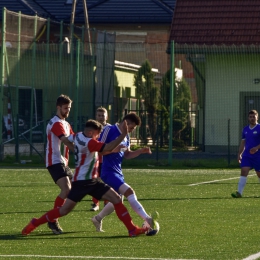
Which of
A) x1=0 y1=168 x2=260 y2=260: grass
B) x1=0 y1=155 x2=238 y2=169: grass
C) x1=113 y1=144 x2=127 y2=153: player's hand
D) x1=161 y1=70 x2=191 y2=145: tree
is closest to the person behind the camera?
x1=0 y1=168 x2=260 y2=260: grass

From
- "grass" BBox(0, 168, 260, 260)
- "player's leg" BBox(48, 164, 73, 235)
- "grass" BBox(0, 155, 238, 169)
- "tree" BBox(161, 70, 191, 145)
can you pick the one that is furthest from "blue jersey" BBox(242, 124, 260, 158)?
"tree" BBox(161, 70, 191, 145)

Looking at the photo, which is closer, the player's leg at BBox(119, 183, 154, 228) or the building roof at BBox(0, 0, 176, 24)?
the player's leg at BBox(119, 183, 154, 228)

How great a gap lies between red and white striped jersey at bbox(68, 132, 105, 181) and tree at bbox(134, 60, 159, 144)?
69.8 feet

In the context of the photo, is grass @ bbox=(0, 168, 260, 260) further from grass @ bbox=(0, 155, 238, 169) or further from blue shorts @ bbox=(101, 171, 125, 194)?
grass @ bbox=(0, 155, 238, 169)

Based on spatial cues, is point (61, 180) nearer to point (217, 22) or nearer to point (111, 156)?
point (111, 156)

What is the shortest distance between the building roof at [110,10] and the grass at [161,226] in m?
30.2

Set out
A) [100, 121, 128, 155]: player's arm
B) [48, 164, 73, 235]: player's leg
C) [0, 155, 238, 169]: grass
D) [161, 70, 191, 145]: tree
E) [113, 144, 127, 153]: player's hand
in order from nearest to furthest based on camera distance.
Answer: [100, 121, 128, 155]: player's arm → [113, 144, 127, 153]: player's hand → [48, 164, 73, 235]: player's leg → [0, 155, 238, 169]: grass → [161, 70, 191, 145]: tree

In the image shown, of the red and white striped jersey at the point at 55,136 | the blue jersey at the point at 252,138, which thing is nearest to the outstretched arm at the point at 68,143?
the red and white striped jersey at the point at 55,136

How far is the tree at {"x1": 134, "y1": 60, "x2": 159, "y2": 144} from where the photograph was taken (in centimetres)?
3381

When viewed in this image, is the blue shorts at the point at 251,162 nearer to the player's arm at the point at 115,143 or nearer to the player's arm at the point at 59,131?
the player's arm at the point at 59,131

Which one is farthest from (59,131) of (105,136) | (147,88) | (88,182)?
(147,88)

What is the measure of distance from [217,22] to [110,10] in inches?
740

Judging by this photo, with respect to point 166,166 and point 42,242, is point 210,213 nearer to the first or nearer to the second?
point 42,242

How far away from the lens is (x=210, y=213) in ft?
43.3
